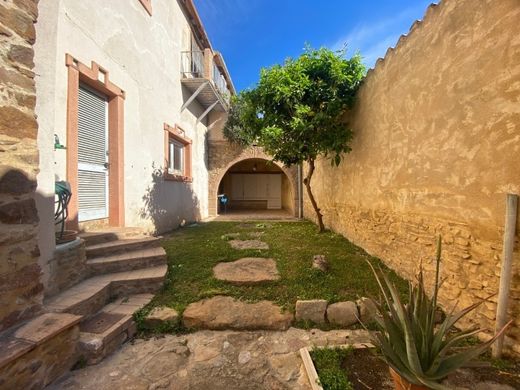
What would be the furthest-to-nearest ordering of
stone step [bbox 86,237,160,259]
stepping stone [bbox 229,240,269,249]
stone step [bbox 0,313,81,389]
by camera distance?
stepping stone [bbox 229,240,269,249] → stone step [bbox 86,237,160,259] → stone step [bbox 0,313,81,389]

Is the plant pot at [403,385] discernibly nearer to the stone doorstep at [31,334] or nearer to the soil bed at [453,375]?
the soil bed at [453,375]

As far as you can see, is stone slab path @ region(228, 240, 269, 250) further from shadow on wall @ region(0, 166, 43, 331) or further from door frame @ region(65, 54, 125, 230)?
shadow on wall @ region(0, 166, 43, 331)

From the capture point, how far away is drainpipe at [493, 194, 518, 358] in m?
1.86

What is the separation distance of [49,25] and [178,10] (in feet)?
19.2

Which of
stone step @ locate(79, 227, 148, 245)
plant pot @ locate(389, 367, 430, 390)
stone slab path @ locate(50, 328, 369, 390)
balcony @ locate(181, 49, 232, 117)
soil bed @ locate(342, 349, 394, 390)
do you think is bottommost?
stone slab path @ locate(50, 328, 369, 390)

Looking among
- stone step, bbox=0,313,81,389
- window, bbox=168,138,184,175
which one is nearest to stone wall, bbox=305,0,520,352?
stone step, bbox=0,313,81,389

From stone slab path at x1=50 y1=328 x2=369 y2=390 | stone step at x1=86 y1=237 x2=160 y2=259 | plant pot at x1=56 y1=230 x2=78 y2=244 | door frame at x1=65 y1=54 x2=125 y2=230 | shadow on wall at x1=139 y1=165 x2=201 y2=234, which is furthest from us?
shadow on wall at x1=139 y1=165 x2=201 y2=234

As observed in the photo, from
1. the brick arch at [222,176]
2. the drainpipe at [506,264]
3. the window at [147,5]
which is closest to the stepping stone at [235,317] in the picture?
the drainpipe at [506,264]

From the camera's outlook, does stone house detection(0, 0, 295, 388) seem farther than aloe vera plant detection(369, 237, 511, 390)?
Yes

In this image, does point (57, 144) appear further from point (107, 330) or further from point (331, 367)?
point (331, 367)

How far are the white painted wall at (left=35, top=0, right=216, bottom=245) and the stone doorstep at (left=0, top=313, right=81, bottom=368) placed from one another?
70 cm

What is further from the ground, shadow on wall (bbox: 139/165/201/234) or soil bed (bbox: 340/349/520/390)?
shadow on wall (bbox: 139/165/201/234)

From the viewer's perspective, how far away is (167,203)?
631 centimetres

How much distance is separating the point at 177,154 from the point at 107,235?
4.42 m
